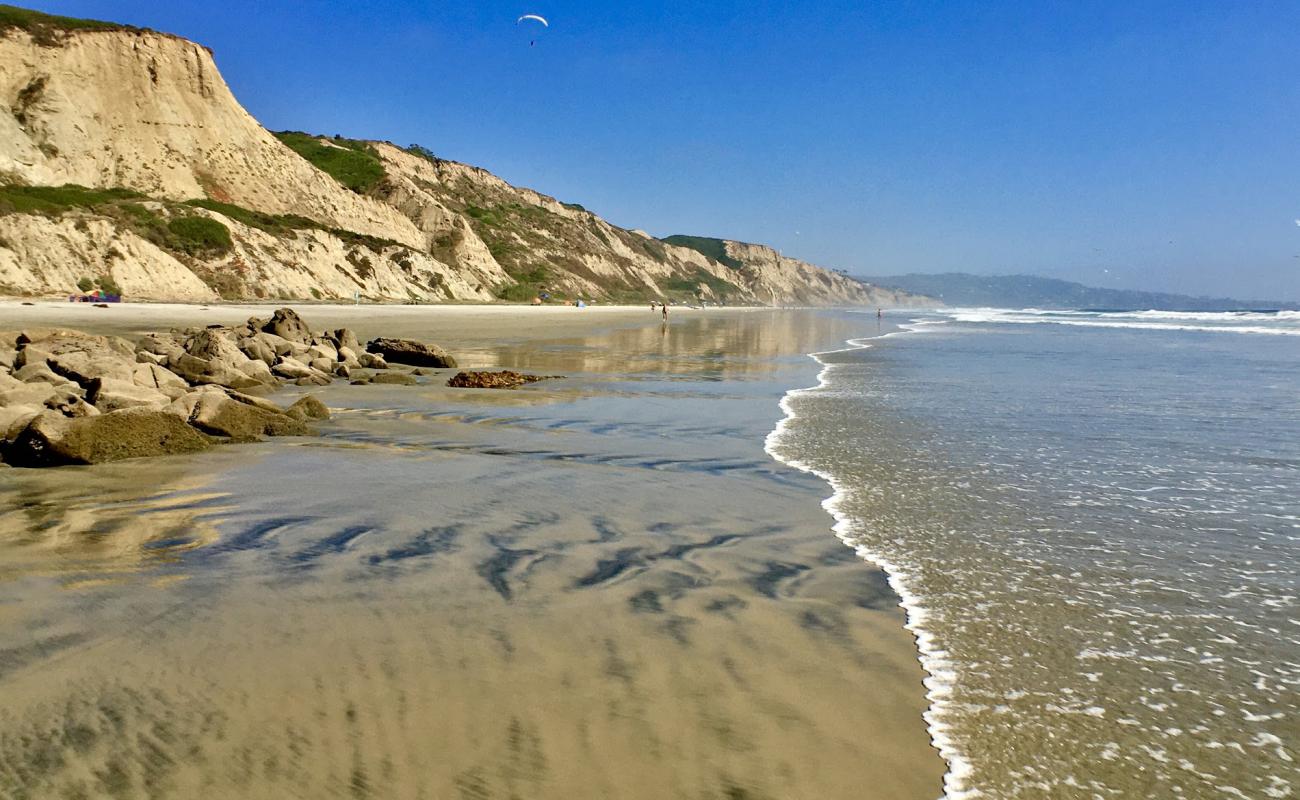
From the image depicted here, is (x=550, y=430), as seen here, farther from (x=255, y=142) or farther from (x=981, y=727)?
(x=255, y=142)

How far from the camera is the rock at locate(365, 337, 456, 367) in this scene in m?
20.0

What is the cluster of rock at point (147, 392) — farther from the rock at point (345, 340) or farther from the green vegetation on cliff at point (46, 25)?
the green vegetation on cliff at point (46, 25)

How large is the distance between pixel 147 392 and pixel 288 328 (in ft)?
41.3

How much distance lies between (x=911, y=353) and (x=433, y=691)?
26.9 m

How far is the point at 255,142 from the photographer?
231 feet

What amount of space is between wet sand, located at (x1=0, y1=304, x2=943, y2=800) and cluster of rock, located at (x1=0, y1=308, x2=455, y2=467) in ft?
1.29

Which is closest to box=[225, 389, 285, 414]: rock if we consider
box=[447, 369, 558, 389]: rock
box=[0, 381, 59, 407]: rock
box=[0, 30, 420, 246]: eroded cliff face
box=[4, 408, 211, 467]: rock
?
box=[4, 408, 211, 467]: rock

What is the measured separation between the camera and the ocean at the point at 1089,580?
3.05 m

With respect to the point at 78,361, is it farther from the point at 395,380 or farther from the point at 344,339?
the point at 344,339

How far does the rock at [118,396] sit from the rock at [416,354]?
395 inches

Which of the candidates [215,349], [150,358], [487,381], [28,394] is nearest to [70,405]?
[28,394]

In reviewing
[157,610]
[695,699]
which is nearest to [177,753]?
[157,610]

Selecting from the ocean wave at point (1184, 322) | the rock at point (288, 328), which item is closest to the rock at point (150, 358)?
the rock at point (288, 328)

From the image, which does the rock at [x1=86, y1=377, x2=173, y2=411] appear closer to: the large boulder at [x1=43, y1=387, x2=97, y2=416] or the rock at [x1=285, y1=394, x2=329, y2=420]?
the large boulder at [x1=43, y1=387, x2=97, y2=416]
